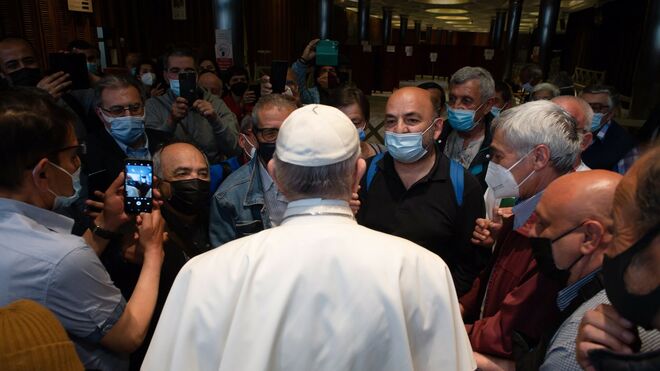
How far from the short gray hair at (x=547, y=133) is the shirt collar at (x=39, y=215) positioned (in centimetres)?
201

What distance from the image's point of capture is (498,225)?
7.14 ft

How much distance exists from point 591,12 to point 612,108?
61.4 ft

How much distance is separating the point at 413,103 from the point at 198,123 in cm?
199

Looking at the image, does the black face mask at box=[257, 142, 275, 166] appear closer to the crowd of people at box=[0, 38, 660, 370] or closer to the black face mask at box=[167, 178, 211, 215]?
the crowd of people at box=[0, 38, 660, 370]

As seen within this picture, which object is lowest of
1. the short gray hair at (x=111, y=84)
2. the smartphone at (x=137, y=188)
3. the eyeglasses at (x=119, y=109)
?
the smartphone at (x=137, y=188)

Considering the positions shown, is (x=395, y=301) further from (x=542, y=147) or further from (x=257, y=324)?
(x=542, y=147)

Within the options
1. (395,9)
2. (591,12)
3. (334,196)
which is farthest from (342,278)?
(395,9)

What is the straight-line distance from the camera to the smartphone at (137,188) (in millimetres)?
1839

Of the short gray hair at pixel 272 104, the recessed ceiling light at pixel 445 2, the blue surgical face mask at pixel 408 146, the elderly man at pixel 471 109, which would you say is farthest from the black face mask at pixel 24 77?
the recessed ceiling light at pixel 445 2

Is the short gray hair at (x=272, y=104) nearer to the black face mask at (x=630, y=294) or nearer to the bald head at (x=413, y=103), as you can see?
the bald head at (x=413, y=103)

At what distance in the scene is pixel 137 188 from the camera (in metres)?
1.85

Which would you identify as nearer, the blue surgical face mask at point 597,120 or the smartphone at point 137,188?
the smartphone at point 137,188

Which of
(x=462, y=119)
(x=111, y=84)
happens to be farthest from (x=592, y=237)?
(x=111, y=84)

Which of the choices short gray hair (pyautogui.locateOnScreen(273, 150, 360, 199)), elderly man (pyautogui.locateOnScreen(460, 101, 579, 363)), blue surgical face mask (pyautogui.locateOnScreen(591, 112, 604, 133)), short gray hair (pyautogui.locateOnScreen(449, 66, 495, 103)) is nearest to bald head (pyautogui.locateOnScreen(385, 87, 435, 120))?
elderly man (pyautogui.locateOnScreen(460, 101, 579, 363))
